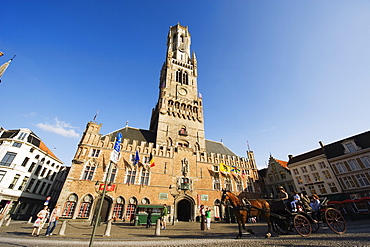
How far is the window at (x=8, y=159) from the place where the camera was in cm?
2286

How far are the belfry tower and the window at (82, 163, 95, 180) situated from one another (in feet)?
31.2

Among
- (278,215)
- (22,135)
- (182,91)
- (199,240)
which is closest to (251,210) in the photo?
(278,215)

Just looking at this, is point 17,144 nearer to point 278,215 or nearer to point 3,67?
point 3,67

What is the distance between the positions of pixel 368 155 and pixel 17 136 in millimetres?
52556

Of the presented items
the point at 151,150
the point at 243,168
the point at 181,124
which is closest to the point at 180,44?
the point at 181,124

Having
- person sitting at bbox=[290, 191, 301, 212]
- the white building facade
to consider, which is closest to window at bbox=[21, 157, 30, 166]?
the white building facade

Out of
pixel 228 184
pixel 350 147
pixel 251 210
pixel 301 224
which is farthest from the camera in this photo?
pixel 228 184

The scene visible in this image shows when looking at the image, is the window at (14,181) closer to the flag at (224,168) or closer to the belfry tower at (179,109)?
the belfry tower at (179,109)

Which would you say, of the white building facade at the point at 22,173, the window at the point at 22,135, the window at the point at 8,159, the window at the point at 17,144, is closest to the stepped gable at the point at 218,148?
the white building facade at the point at 22,173

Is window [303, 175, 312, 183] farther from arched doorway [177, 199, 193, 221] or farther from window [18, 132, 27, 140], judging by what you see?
window [18, 132, 27, 140]

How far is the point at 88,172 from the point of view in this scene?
19781 mm

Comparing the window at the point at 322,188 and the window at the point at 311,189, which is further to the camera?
the window at the point at 311,189

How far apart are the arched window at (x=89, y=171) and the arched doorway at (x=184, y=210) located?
42.1 ft

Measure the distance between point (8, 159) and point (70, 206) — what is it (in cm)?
1483
